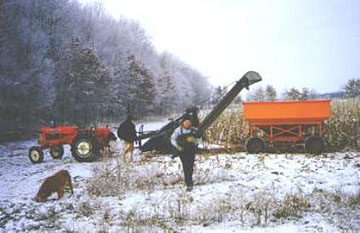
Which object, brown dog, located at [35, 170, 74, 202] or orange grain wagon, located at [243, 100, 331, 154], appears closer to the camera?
brown dog, located at [35, 170, 74, 202]

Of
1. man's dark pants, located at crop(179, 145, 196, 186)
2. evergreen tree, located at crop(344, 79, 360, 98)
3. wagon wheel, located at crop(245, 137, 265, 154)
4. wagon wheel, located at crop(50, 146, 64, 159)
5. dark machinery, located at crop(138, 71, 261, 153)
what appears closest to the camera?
man's dark pants, located at crop(179, 145, 196, 186)

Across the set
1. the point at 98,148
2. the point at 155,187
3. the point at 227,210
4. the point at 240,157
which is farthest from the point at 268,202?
the point at 98,148

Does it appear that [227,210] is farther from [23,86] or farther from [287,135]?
[23,86]

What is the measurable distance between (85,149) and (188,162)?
665 cm

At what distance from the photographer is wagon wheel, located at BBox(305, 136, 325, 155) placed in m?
15.7

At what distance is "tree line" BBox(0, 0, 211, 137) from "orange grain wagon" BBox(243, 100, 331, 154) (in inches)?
185

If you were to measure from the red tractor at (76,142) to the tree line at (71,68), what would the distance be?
61.9 inches

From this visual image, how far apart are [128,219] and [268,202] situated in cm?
260

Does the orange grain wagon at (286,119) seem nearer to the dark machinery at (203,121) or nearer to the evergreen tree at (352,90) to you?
the dark machinery at (203,121)

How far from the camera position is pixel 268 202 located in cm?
827

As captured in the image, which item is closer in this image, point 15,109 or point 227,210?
point 227,210

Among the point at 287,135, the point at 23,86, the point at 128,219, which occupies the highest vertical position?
the point at 23,86

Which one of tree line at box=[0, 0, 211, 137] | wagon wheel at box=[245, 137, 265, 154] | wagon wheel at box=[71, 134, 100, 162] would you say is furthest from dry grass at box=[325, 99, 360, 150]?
wagon wheel at box=[71, 134, 100, 162]

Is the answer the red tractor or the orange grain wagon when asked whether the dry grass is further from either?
the red tractor
